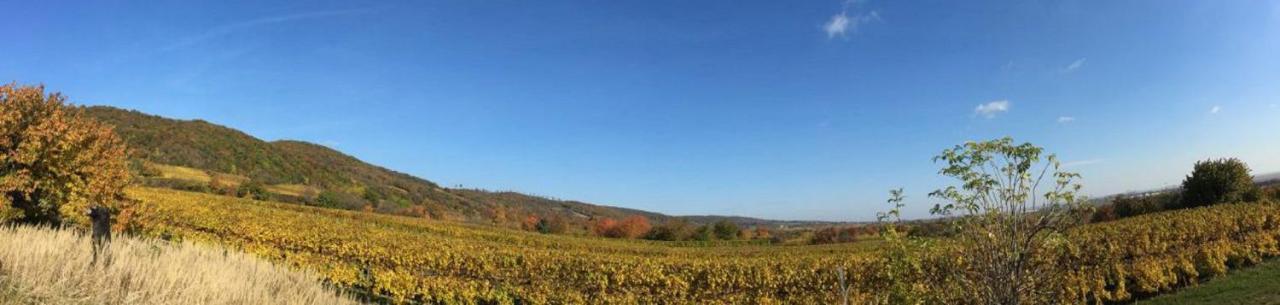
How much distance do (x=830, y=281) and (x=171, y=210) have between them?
29.3 metres

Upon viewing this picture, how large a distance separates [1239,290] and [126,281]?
20.3 metres

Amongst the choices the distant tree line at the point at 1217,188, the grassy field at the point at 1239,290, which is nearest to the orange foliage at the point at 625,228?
the distant tree line at the point at 1217,188

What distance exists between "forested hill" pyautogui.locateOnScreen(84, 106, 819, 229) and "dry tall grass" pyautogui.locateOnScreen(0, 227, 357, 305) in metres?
56.7

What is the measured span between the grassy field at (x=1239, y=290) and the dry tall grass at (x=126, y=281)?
1719 cm

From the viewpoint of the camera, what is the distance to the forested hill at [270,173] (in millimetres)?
68438

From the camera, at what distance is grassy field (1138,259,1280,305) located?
525 inches

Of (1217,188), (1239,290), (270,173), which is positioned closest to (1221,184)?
(1217,188)

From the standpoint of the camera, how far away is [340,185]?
4395 inches

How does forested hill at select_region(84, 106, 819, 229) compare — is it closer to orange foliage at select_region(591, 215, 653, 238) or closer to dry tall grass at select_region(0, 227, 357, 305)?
orange foliage at select_region(591, 215, 653, 238)

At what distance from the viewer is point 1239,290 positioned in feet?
47.4

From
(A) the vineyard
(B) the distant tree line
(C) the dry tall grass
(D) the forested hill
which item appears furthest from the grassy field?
(D) the forested hill

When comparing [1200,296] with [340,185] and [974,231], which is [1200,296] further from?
[340,185]

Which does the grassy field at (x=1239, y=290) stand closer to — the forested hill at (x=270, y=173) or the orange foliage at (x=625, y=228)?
the forested hill at (x=270, y=173)

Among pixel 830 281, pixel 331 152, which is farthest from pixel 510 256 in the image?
pixel 331 152
